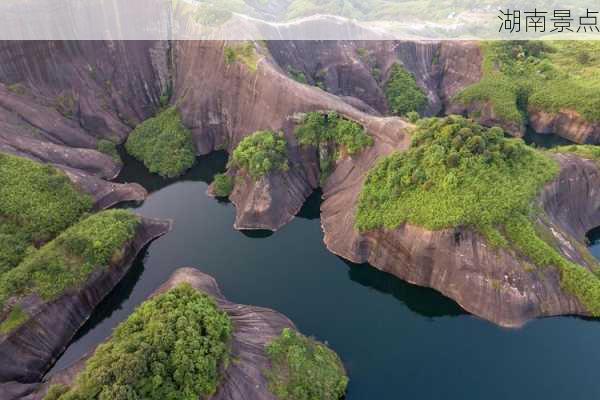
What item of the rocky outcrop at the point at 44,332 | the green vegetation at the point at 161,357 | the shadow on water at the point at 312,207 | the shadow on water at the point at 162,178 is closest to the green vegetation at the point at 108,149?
the shadow on water at the point at 162,178

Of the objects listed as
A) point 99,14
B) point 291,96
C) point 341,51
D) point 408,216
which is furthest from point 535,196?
point 99,14

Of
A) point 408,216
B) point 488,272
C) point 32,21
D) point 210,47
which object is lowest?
point 488,272

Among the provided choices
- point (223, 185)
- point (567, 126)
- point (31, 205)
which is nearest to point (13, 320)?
point (31, 205)

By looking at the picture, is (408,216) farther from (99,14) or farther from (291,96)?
(99,14)

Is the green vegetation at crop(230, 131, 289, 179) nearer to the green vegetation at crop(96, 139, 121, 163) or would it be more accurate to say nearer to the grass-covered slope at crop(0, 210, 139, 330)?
the grass-covered slope at crop(0, 210, 139, 330)

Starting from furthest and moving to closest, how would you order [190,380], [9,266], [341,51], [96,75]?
1. [341,51]
2. [96,75]
3. [9,266]
4. [190,380]

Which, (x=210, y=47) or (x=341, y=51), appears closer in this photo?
(x=210, y=47)

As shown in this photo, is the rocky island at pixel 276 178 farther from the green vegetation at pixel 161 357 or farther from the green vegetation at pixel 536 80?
the green vegetation at pixel 536 80
